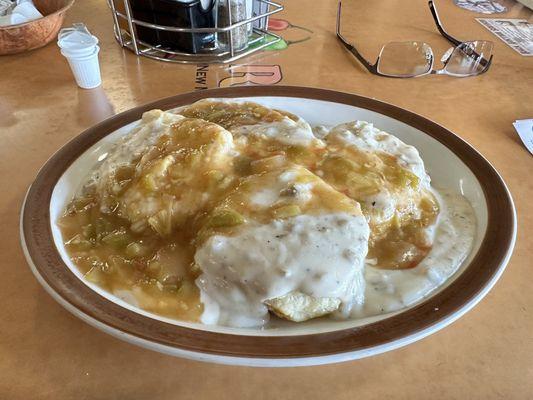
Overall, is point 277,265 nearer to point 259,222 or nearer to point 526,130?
point 259,222

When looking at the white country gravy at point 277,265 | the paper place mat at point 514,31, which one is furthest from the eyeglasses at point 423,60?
the white country gravy at point 277,265

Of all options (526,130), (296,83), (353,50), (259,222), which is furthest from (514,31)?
(259,222)

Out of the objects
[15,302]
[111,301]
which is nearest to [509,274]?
[111,301]

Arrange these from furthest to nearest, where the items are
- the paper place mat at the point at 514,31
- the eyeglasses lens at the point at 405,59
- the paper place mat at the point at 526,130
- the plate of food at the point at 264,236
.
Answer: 1. the paper place mat at the point at 514,31
2. the eyeglasses lens at the point at 405,59
3. the paper place mat at the point at 526,130
4. the plate of food at the point at 264,236

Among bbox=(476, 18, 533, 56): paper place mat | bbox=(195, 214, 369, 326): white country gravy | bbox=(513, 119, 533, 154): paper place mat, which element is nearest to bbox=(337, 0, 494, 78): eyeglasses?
bbox=(476, 18, 533, 56): paper place mat

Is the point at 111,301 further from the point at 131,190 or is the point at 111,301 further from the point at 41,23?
the point at 41,23

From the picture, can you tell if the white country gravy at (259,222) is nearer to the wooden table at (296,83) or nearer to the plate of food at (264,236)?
the plate of food at (264,236)
